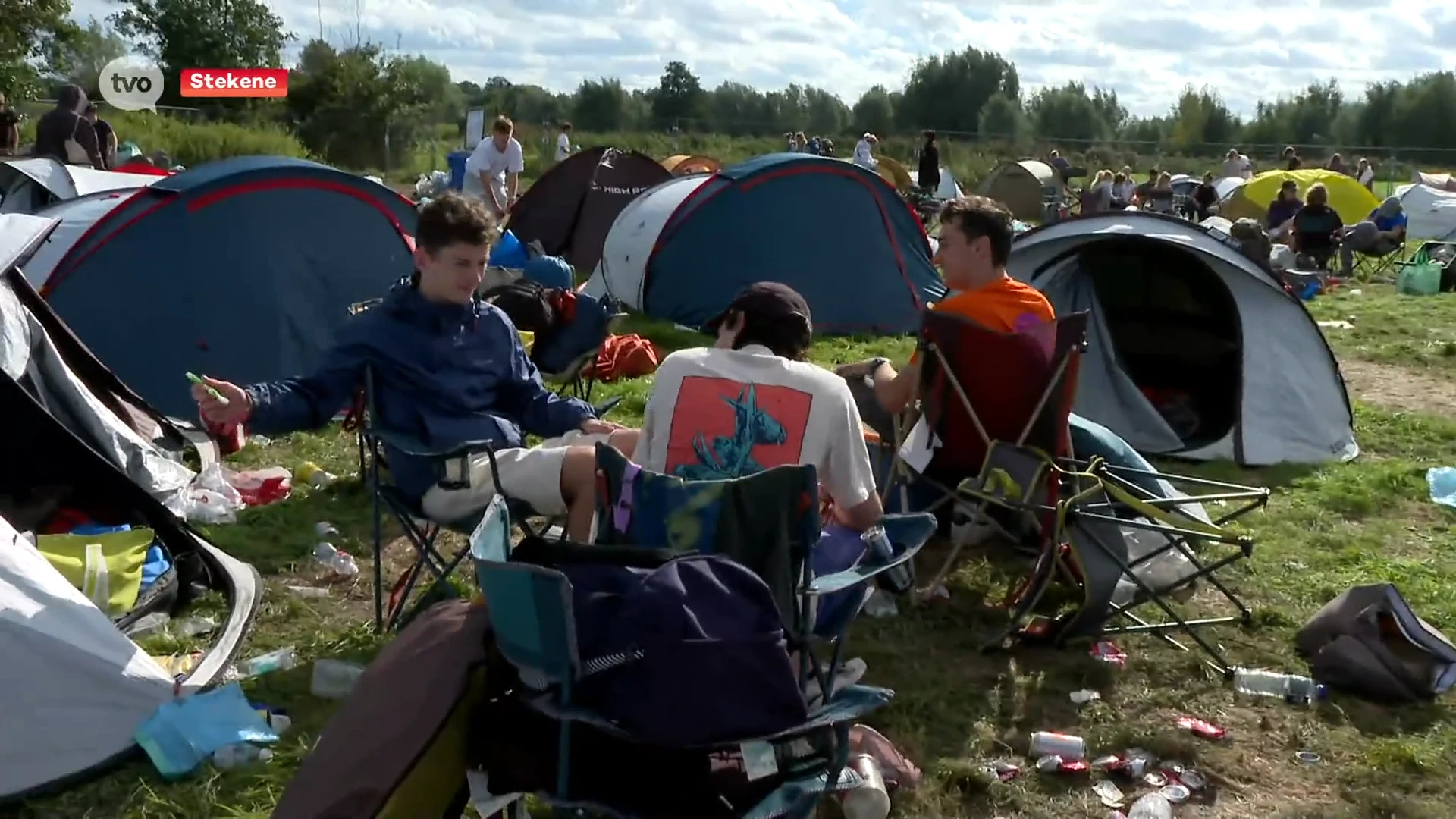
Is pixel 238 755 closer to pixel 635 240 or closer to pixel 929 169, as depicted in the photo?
pixel 635 240

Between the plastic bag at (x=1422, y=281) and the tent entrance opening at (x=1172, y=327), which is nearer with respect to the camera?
the tent entrance opening at (x=1172, y=327)

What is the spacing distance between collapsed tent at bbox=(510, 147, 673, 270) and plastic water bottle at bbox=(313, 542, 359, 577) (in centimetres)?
781

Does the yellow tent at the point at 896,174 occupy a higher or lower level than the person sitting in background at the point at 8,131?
lower

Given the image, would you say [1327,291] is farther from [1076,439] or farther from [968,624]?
[968,624]

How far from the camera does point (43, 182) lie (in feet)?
30.1

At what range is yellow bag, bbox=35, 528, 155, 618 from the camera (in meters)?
3.79

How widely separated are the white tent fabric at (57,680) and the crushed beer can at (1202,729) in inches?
110

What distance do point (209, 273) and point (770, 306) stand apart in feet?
14.0

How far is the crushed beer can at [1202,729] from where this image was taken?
11.7ft

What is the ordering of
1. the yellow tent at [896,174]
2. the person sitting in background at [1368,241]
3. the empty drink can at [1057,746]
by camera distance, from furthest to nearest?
1. the yellow tent at [896,174]
2. the person sitting in background at [1368,241]
3. the empty drink can at [1057,746]

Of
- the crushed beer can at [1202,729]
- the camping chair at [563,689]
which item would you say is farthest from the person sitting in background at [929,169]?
the camping chair at [563,689]

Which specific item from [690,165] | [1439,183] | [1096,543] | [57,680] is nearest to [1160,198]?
[1439,183]

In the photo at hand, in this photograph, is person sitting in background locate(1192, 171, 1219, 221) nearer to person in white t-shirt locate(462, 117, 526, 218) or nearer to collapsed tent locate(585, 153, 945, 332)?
collapsed tent locate(585, 153, 945, 332)

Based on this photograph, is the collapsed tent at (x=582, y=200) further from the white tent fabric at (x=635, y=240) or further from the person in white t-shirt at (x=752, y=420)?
the person in white t-shirt at (x=752, y=420)
